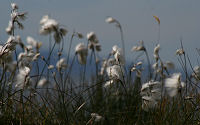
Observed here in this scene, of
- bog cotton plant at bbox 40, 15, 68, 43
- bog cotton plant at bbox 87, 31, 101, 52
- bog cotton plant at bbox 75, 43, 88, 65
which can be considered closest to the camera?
bog cotton plant at bbox 40, 15, 68, 43

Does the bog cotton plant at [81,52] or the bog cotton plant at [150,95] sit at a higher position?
the bog cotton plant at [81,52]

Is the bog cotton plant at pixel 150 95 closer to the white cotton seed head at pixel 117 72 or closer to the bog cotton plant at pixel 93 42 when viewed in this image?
the white cotton seed head at pixel 117 72

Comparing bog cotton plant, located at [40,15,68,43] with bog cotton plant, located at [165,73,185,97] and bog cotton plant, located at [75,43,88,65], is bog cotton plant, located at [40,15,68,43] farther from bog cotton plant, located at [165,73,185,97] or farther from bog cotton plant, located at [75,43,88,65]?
bog cotton plant, located at [165,73,185,97]

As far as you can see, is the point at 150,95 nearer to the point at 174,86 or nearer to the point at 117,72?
the point at 174,86

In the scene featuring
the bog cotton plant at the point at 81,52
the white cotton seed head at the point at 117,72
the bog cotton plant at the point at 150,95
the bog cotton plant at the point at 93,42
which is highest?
the bog cotton plant at the point at 93,42

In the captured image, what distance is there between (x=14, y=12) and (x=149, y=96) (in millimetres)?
1416

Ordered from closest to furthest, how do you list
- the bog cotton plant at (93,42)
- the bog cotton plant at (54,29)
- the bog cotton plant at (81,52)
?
the bog cotton plant at (54,29)
the bog cotton plant at (81,52)
the bog cotton plant at (93,42)

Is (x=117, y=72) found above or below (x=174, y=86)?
above

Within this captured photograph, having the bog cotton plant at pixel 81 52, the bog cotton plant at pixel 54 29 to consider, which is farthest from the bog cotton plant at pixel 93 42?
the bog cotton plant at pixel 54 29

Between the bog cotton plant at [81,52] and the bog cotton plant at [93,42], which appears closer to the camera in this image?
the bog cotton plant at [81,52]

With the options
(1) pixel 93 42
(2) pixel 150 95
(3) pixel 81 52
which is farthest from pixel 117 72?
(1) pixel 93 42

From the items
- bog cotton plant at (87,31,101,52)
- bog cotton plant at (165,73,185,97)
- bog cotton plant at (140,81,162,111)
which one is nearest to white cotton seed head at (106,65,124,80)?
bog cotton plant at (140,81,162,111)

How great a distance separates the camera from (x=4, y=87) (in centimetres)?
248

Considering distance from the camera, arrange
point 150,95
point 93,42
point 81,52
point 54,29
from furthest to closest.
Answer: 1. point 93,42
2. point 81,52
3. point 150,95
4. point 54,29
